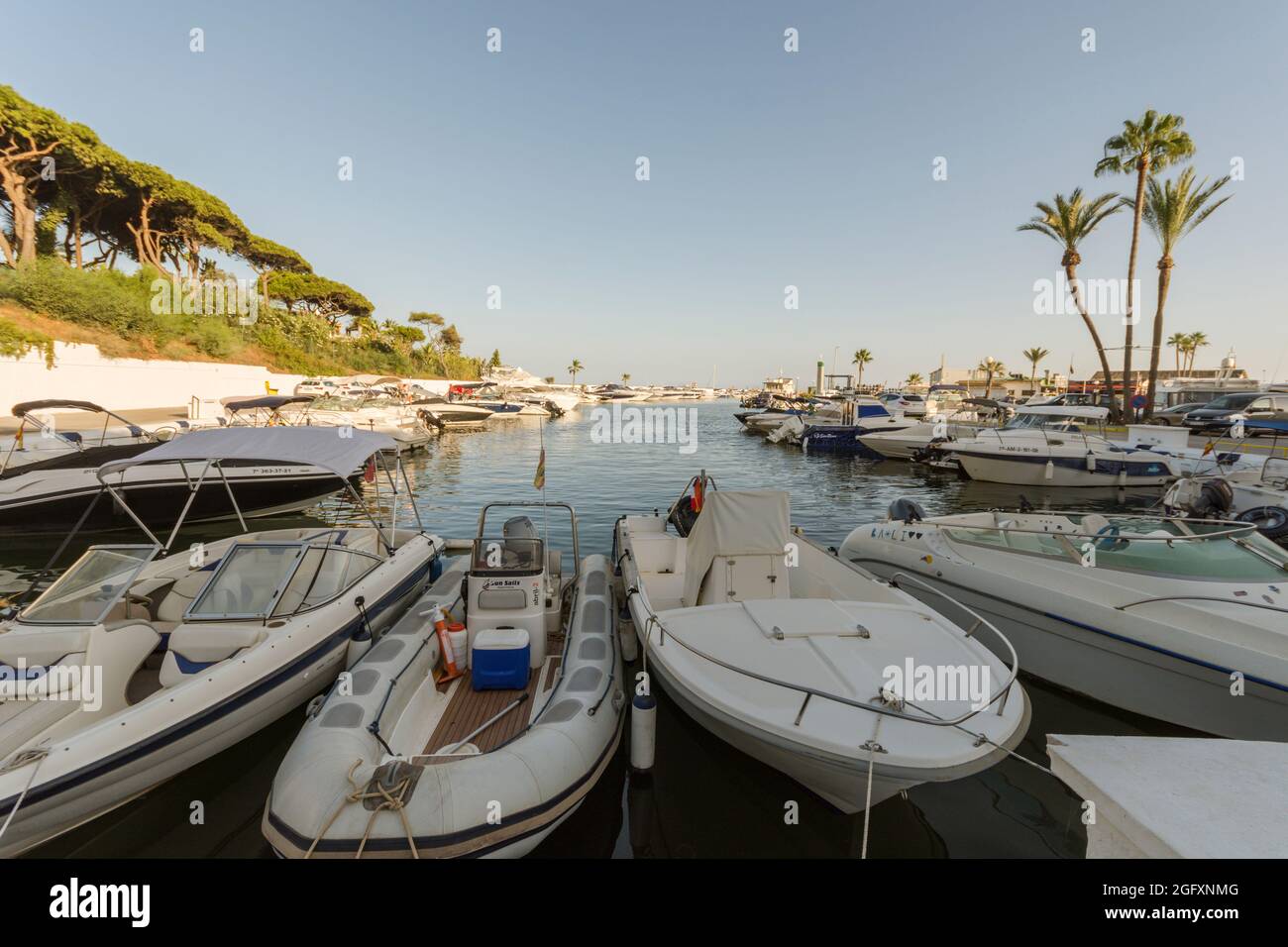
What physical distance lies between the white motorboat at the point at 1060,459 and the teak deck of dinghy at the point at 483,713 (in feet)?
70.7

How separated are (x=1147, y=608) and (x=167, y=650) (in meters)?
10.6

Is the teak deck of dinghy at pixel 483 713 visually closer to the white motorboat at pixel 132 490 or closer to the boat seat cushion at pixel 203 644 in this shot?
the boat seat cushion at pixel 203 644

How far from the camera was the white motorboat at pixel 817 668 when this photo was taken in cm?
398

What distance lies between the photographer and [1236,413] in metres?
25.6

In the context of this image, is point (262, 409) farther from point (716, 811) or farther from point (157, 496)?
point (716, 811)

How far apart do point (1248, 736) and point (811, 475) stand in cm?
2019

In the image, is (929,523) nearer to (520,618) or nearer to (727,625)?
(727,625)

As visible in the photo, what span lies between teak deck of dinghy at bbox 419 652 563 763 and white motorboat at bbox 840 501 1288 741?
610 cm

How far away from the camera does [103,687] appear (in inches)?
194

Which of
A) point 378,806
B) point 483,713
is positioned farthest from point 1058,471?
point 378,806

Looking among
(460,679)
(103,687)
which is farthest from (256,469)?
(460,679)

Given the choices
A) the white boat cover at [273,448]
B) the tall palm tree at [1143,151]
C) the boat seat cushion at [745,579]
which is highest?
the tall palm tree at [1143,151]

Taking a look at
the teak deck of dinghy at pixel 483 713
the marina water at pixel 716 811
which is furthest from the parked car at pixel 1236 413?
the teak deck of dinghy at pixel 483 713

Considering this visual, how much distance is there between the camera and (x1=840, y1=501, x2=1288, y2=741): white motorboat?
5.23 metres
